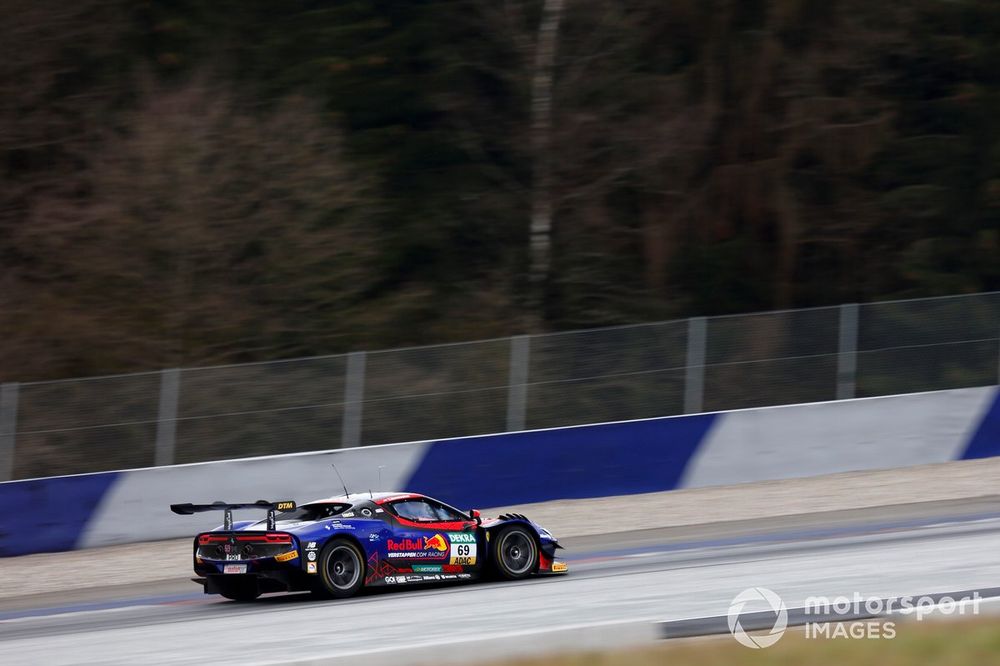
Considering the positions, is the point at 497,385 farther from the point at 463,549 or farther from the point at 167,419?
the point at 463,549

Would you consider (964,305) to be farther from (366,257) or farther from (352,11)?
(352,11)

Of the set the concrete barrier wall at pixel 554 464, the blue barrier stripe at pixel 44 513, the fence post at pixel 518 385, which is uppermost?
the fence post at pixel 518 385

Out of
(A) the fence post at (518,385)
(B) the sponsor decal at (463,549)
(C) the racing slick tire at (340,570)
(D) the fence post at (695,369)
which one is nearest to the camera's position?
(C) the racing slick tire at (340,570)

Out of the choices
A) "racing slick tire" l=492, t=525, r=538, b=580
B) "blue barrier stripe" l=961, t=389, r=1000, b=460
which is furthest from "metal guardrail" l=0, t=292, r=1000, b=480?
"racing slick tire" l=492, t=525, r=538, b=580

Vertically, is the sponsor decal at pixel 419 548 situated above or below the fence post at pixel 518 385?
below

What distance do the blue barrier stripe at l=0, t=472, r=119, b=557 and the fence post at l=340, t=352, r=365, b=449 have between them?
355cm

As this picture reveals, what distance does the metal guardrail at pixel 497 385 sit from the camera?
18.0 meters

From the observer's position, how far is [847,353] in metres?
19.9

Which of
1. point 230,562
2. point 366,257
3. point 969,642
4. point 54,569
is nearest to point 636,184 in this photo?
point 366,257

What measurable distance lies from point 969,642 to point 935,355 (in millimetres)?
13786

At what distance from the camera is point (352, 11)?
3198cm

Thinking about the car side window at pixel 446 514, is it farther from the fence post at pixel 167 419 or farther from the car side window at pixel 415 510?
the fence post at pixel 167 419

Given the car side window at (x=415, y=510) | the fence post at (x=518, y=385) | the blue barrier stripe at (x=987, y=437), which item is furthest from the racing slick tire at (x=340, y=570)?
the blue barrier stripe at (x=987, y=437)

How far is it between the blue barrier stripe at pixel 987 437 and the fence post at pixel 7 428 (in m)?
13.3
